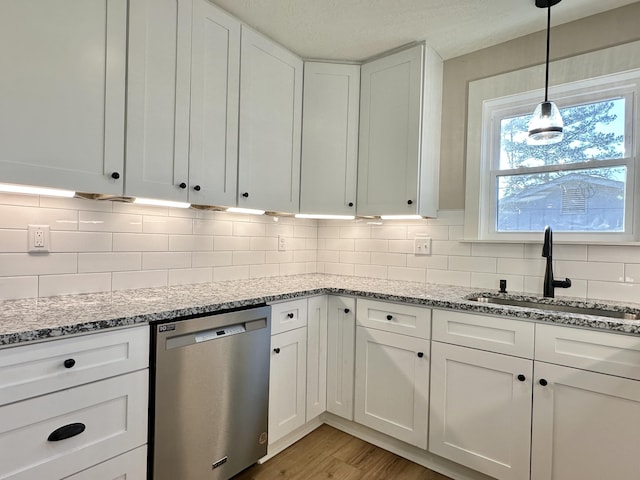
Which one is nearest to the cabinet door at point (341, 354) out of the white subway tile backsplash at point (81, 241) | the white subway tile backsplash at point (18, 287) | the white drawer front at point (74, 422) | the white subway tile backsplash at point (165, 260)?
the white subway tile backsplash at point (165, 260)

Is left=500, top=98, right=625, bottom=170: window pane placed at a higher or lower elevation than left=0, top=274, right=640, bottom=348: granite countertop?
higher

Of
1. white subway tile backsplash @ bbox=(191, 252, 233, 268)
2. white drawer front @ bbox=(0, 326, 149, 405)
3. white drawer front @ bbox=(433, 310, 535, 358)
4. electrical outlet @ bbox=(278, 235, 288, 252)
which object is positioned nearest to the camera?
white drawer front @ bbox=(0, 326, 149, 405)

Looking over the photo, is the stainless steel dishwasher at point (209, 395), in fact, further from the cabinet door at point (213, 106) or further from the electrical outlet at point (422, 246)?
the electrical outlet at point (422, 246)

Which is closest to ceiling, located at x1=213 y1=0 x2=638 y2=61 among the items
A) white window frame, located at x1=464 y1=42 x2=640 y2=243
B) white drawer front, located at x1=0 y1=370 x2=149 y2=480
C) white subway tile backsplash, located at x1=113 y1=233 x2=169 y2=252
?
white window frame, located at x1=464 y1=42 x2=640 y2=243

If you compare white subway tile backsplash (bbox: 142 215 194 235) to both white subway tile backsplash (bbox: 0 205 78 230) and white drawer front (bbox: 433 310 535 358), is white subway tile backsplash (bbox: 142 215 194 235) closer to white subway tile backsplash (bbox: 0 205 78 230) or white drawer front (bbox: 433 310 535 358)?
white subway tile backsplash (bbox: 0 205 78 230)

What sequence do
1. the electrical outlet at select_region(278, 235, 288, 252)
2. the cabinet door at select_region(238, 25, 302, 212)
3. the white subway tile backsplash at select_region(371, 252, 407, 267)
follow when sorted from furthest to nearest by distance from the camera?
the electrical outlet at select_region(278, 235, 288, 252) < the white subway tile backsplash at select_region(371, 252, 407, 267) < the cabinet door at select_region(238, 25, 302, 212)

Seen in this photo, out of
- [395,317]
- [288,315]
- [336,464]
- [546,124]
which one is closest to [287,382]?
[288,315]

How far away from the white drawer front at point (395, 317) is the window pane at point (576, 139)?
109 cm

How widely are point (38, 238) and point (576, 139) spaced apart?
2.70m

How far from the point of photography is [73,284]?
1.65m

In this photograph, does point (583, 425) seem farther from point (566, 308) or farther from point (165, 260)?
point (165, 260)

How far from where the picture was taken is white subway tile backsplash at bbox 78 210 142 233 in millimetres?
1685

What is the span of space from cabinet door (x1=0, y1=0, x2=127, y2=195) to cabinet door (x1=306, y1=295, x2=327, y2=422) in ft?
3.91

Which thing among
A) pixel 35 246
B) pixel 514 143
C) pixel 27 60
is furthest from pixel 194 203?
pixel 514 143
